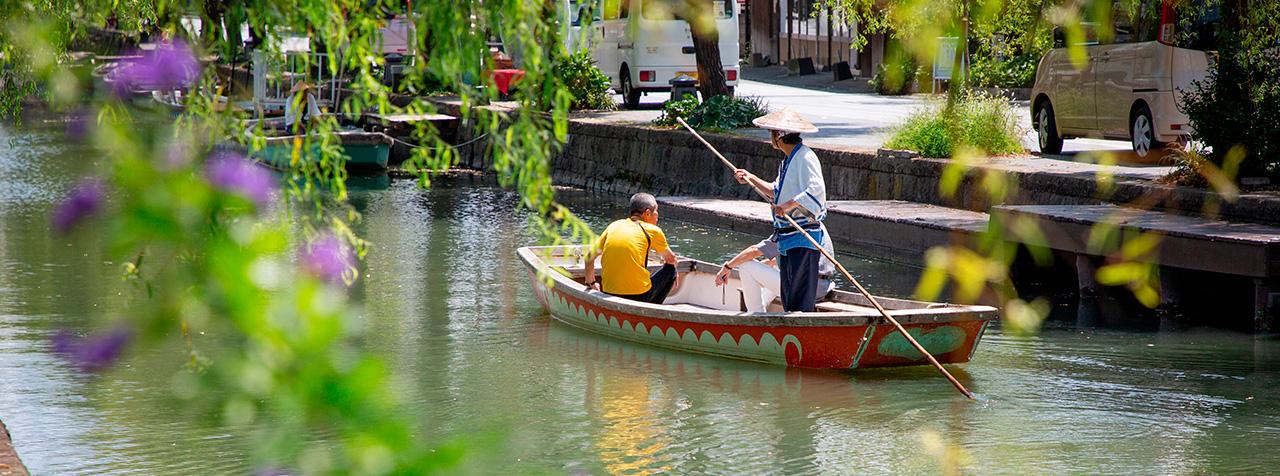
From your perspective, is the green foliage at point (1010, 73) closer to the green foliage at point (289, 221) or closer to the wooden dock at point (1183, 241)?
the wooden dock at point (1183, 241)

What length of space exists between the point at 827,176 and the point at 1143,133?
11.8 feet

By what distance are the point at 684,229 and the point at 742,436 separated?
362 inches

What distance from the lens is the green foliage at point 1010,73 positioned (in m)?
30.5

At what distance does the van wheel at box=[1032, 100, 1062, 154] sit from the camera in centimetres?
1773

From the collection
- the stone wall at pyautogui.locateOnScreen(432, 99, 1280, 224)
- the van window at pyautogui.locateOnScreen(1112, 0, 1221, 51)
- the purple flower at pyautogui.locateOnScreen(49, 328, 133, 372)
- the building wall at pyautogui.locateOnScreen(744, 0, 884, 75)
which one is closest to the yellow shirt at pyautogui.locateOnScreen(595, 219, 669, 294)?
the purple flower at pyautogui.locateOnScreen(49, 328, 133, 372)

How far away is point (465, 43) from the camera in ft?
13.0

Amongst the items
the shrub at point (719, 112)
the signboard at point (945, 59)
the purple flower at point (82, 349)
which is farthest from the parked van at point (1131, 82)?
the purple flower at point (82, 349)

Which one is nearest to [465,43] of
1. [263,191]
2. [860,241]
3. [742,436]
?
[263,191]

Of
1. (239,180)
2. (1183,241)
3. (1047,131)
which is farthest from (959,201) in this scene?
(239,180)

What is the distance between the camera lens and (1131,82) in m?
16.1

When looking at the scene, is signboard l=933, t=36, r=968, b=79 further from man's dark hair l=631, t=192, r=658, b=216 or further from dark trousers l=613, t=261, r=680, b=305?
man's dark hair l=631, t=192, r=658, b=216

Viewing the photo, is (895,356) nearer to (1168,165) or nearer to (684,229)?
(1168,165)

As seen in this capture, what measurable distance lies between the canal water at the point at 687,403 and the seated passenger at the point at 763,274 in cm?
50

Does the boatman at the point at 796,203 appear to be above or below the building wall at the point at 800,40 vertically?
below
